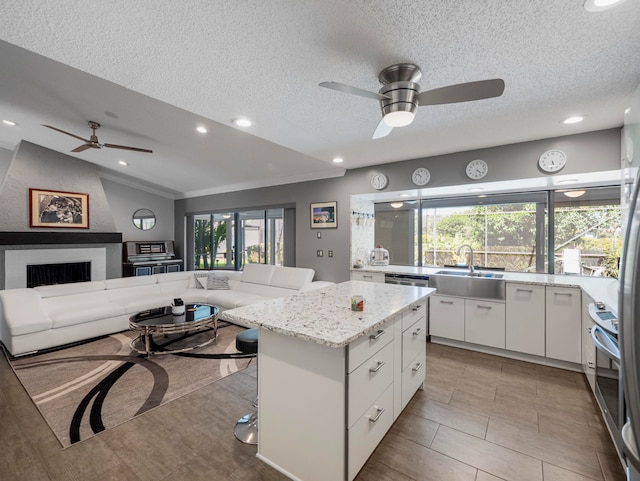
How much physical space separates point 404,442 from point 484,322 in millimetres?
1905

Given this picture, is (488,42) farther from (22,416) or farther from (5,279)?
(5,279)

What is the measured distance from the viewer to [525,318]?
2.97 meters

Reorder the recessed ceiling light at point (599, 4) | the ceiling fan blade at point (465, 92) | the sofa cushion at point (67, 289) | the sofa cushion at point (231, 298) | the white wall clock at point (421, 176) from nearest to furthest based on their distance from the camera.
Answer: the recessed ceiling light at point (599, 4)
the ceiling fan blade at point (465, 92)
the white wall clock at point (421, 176)
the sofa cushion at point (67, 289)
the sofa cushion at point (231, 298)

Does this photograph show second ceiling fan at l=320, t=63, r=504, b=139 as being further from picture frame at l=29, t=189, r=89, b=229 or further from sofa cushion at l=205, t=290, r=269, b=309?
picture frame at l=29, t=189, r=89, b=229

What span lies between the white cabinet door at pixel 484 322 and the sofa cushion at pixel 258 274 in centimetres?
305

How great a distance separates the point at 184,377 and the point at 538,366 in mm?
3559

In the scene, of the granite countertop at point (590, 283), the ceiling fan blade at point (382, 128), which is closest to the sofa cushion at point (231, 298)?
the granite countertop at point (590, 283)

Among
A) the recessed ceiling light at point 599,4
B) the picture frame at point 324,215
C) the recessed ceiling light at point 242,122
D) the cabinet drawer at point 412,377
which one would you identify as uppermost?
the recessed ceiling light at point 242,122

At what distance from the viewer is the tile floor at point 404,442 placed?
5.29 feet

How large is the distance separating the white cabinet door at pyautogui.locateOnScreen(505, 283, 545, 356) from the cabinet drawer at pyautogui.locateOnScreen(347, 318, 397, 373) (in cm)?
196

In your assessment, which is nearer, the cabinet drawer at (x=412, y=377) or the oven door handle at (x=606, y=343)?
the oven door handle at (x=606, y=343)

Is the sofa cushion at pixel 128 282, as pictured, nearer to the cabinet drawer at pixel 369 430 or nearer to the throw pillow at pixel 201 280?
the throw pillow at pixel 201 280

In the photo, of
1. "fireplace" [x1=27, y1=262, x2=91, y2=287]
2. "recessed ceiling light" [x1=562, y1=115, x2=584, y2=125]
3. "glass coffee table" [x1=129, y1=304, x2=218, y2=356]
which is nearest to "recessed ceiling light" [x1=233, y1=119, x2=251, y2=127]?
"glass coffee table" [x1=129, y1=304, x2=218, y2=356]

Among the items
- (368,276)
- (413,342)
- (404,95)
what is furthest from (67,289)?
(404,95)
